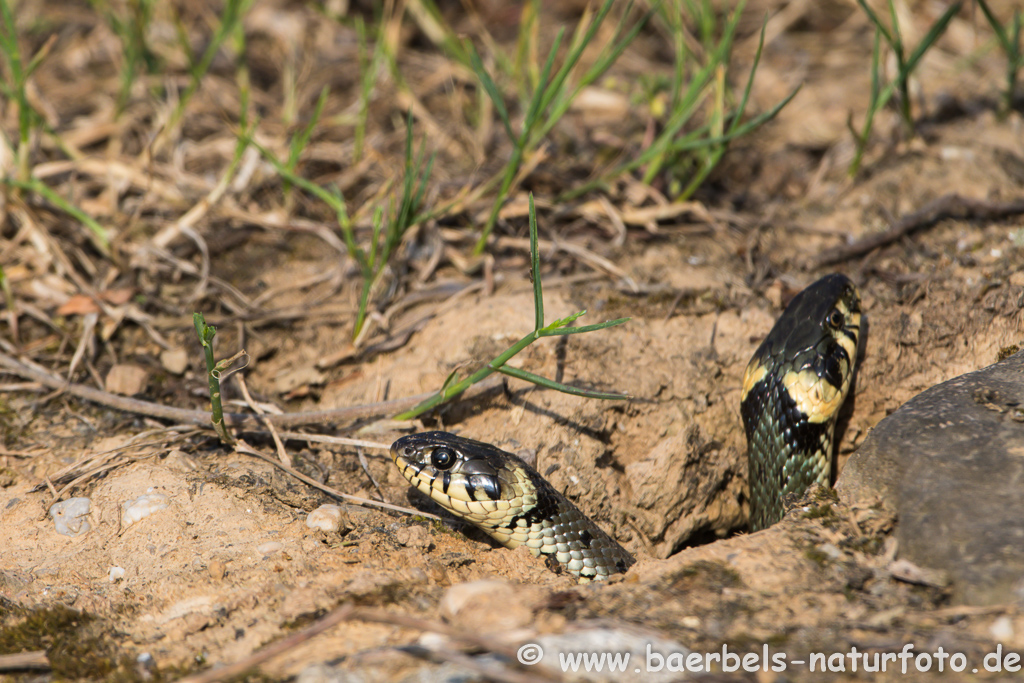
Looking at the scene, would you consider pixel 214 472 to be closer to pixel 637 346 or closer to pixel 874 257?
pixel 637 346

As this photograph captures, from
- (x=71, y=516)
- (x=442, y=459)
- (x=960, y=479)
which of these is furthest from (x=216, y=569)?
(x=960, y=479)

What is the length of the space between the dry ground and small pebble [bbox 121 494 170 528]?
3 cm

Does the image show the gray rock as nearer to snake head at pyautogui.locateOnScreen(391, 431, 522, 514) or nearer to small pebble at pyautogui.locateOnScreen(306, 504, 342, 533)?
snake head at pyautogui.locateOnScreen(391, 431, 522, 514)

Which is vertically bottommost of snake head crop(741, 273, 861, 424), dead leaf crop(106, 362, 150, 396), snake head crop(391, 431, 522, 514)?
snake head crop(391, 431, 522, 514)

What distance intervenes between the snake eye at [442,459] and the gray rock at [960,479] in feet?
4.43

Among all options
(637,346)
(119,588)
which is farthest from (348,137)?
(119,588)

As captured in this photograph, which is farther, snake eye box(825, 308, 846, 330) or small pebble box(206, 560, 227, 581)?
snake eye box(825, 308, 846, 330)

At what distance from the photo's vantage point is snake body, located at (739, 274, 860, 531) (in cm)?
302

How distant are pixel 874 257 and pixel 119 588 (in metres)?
3.48

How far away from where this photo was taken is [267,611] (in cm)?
212

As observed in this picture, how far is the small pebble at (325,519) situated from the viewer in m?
2.46

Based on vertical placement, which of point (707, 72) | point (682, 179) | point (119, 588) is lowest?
point (119, 588)

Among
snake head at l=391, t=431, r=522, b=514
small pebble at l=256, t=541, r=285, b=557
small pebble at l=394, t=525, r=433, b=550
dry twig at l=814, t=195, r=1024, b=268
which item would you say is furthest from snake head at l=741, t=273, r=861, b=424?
small pebble at l=256, t=541, r=285, b=557

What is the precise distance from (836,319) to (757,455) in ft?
2.22
